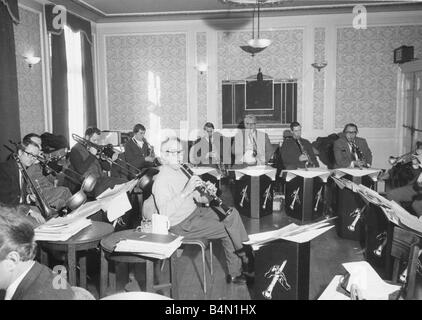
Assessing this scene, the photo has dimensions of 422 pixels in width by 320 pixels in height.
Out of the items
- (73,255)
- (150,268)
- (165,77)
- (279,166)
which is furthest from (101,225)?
(165,77)

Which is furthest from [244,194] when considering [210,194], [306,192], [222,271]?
[210,194]

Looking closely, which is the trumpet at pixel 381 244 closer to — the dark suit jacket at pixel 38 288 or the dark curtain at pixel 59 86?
the dark suit jacket at pixel 38 288

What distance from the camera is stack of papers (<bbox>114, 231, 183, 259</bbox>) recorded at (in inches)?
96.1

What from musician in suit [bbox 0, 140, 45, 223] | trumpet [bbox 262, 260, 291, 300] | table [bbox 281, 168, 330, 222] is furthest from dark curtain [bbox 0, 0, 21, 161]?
trumpet [bbox 262, 260, 291, 300]

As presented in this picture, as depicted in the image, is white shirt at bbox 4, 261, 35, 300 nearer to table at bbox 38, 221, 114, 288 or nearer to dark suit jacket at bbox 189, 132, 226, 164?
table at bbox 38, 221, 114, 288

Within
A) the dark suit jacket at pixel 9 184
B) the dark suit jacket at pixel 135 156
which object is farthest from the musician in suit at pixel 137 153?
the dark suit jacket at pixel 9 184

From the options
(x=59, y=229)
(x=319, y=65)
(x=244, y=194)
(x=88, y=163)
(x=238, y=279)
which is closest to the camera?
(x=59, y=229)

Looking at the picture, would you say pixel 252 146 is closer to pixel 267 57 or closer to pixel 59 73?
pixel 267 57

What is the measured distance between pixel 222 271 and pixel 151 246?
4.71ft

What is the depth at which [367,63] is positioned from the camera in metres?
8.05

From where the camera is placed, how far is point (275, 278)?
8.68ft

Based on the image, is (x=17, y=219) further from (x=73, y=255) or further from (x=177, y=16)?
(x=177, y=16)

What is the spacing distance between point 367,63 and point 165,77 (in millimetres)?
3850

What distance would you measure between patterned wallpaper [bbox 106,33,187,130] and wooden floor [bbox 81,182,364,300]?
4.30 metres
